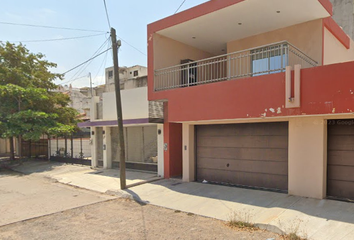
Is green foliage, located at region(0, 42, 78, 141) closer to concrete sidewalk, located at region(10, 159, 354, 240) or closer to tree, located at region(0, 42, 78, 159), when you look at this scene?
tree, located at region(0, 42, 78, 159)

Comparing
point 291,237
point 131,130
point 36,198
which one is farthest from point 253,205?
point 131,130

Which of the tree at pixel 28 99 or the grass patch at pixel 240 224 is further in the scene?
the tree at pixel 28 99

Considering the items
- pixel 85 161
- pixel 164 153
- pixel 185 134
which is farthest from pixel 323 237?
pixel 85 161

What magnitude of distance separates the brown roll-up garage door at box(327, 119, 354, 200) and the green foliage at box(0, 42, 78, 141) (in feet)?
44.9

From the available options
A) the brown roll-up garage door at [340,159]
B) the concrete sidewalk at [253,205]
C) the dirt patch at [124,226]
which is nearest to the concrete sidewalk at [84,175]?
the concrete sidewalk at [253,205]

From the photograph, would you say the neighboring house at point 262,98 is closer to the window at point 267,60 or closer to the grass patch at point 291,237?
the window at point 267,60

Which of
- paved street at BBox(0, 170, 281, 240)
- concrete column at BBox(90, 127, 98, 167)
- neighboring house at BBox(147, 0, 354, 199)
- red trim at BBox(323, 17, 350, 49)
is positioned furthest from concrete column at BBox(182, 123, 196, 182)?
concrete column at BBox(90, 127, 98, 167)

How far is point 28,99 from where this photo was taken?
15266 mm

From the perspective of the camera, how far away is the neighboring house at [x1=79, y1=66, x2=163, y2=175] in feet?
36.3

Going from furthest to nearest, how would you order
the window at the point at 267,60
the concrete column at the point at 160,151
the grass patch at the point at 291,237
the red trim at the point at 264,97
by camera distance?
the concrete column at the point at 160,151 < the window at the point at 267,60 < the red trim at the point at 264,97 < the grass patch at the point at 291,237

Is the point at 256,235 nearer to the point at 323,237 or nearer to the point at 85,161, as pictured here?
the point at 323,237

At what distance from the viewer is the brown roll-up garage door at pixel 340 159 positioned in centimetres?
692

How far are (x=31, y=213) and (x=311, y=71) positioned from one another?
8.21m

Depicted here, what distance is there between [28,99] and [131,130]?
7229 mm
